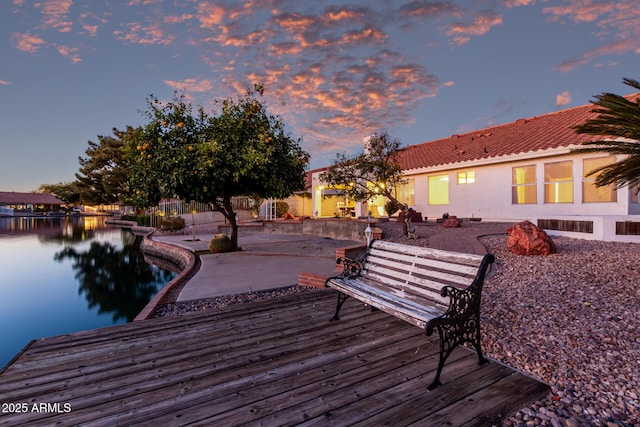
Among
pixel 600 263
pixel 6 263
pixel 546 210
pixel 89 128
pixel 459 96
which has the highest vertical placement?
pixel 89 128

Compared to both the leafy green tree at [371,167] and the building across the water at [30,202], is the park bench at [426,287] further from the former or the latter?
the building across the water at [30,202]

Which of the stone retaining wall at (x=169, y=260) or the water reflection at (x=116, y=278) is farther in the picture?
the water reflection at (x=116, y=278)

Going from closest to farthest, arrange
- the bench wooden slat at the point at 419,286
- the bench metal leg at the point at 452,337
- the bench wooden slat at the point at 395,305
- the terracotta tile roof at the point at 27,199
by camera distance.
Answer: the bench metal leg at the point at 452,337 → the bench wooden slat at the point at 395,305 → the bench wooden slat at the point at 419,286 → the terracotta tile roof at the point at 27,199

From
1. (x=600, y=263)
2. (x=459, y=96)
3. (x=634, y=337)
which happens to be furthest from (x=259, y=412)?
(x=459, y=96)

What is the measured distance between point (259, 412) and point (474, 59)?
21323mm

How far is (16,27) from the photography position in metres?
14.9

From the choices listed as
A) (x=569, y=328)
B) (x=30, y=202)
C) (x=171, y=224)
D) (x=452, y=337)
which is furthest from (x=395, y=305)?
(x=30, y=202)

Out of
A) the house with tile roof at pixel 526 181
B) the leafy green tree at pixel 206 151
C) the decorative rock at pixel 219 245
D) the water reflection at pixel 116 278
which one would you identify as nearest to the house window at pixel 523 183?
the house with tile roof at pixel 526 181

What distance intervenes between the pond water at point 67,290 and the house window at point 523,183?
15.6 metres

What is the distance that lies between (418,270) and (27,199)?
123497mm

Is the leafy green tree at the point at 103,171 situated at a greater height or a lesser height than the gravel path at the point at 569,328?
greater

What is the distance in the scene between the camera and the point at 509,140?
15.9 meters

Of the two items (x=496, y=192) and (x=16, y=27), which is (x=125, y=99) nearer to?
(x=16, y=27)

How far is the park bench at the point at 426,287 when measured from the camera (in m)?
2.93
